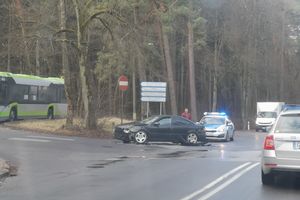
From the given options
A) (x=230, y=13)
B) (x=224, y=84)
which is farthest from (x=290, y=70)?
(x=230, y=13)

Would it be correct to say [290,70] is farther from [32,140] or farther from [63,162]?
[63,162]

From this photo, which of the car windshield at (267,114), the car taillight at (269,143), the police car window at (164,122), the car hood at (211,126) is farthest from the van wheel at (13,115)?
the car windshield at (267,114)

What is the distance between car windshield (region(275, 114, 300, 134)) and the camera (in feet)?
39.6

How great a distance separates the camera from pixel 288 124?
12219 mm

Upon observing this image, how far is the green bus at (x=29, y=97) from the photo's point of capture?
111 feet

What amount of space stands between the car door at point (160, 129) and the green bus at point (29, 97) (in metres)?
10.6

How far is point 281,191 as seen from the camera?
39.1 feet

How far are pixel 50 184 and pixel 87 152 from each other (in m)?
8.51

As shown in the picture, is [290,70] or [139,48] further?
[290,70]

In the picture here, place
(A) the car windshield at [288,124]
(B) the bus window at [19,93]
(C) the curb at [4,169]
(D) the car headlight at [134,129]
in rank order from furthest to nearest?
1. (B) the bus window at [19,93]
2. (D) the car headlight at [134,129]
3. (C) the curb at [4,169]
4. (A) the car windshield at [288,124]

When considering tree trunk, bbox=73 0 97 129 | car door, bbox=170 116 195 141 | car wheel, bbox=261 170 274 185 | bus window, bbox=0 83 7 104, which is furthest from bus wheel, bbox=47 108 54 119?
car wheel, bbox=261 170 274 185

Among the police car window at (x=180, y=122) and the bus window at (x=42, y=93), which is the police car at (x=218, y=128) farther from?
the bus window at (x=42, y=93)

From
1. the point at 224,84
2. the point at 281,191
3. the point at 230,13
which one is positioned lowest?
the point at 281,191

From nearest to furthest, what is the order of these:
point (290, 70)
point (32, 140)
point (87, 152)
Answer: point (87, 152) < point (32, 140) < point (290, 70)
